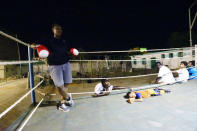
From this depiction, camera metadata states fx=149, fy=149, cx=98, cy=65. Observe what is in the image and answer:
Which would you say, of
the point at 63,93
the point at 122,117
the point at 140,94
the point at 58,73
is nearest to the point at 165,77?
the point at 140,94

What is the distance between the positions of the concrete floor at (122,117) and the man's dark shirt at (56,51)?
641mm

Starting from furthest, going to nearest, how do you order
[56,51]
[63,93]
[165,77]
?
[165,77] → [63,93] → [56,51]

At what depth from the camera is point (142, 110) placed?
5.80 ft

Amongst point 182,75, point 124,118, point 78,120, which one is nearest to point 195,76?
point 182,75

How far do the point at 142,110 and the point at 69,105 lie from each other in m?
0.98

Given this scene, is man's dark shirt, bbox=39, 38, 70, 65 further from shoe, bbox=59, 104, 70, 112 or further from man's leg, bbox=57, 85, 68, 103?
shoe, bbox=59, 104, 70, 112

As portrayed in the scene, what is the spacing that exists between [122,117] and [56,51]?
1094 millimetres

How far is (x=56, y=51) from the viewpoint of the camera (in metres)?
1.85

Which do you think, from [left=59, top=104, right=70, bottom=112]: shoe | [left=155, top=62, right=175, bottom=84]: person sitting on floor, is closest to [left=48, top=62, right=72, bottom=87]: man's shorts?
[left=59, top=104, right=70, bottom=112]: shoe

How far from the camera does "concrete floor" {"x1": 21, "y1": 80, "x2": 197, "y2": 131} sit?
138 cm

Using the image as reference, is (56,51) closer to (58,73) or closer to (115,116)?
(58,73)

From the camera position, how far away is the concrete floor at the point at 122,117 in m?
1.38

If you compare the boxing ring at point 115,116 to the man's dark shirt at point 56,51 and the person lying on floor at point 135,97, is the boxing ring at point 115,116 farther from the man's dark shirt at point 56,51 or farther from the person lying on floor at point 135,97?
the man's dark shirt at point 56,51

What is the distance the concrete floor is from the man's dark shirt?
641 mm
